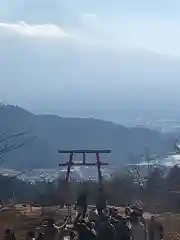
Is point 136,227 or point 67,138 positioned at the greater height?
point 67,138

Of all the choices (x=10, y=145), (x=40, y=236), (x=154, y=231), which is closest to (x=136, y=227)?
(x=154, y=231)

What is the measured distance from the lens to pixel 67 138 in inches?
1594

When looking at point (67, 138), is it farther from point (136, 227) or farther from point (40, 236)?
point (40, 236)

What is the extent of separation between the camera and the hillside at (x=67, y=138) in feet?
114

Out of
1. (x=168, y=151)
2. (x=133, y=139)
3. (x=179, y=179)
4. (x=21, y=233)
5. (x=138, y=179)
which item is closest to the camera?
(x=21, y=233)

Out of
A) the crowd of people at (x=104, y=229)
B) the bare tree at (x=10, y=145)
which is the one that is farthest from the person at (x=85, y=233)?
the bare tree at (x=10, y=145)

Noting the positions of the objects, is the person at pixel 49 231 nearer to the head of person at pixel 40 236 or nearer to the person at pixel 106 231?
the head of person at pixel 40 236

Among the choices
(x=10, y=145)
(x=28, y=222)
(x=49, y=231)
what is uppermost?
(x=10, y=145)

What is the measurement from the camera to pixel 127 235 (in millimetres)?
7434

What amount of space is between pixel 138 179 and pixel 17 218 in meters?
11.1

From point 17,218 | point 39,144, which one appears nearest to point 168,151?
point 39,144

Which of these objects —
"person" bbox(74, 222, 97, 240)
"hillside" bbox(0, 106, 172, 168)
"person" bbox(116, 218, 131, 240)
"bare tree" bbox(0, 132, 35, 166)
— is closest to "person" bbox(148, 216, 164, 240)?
"person" bbox(116, 218, 131, 240)

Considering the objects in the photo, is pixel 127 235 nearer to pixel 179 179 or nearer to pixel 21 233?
pixel 21 233

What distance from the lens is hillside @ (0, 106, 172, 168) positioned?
3489 centimetres
